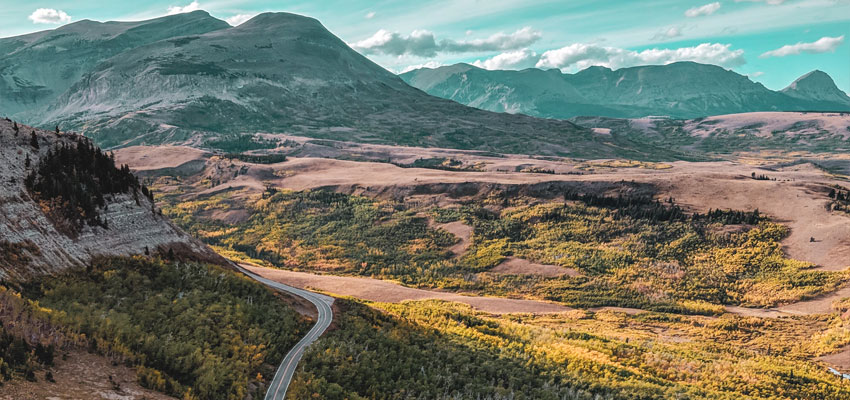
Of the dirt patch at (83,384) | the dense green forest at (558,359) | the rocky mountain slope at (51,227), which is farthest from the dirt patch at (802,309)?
the dirt patch at (83,384)

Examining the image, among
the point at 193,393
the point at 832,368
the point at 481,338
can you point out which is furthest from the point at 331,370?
the point at 832,368

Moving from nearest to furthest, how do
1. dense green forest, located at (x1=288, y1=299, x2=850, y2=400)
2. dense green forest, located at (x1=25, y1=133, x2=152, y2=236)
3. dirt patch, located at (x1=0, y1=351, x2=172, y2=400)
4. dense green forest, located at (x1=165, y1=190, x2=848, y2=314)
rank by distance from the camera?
dirt patch, located at (x1=0, y1=351, x2=172, y2=400)
dense green forest, located at (x1=288, y1=299, x2=850, y2=400)
dense green forest, located at (x1=25, y1=133, x2=152, y2=236)
dense green forest, located at (x1=165, y1=190, x2=848, y2=314)

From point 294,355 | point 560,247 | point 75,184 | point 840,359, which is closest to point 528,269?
point 560,247

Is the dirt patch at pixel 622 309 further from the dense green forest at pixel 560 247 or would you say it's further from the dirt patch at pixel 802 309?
the dirt patch at pixel 802 309

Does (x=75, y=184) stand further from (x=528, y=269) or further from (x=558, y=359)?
(x=528, y=269)

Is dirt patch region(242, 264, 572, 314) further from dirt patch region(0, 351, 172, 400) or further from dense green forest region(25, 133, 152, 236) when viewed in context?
dirt patch region(0, 351, 172, 400)

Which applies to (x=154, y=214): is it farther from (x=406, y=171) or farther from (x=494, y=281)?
(x=406, y=171)

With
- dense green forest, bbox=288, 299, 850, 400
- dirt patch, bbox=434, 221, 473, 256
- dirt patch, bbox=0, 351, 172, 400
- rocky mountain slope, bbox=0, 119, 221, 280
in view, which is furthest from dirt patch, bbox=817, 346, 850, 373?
rocky mountain slope, bbox=0, 119, 221, 280
